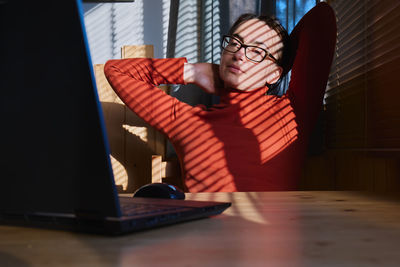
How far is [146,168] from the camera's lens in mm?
2018

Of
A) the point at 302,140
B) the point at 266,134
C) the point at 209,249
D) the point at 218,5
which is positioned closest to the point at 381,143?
the point at 302,140

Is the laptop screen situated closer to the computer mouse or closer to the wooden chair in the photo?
the computer mouse

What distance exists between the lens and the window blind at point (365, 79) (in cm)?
132

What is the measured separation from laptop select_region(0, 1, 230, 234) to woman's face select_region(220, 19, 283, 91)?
1.13 meters

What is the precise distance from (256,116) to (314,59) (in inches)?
11.8

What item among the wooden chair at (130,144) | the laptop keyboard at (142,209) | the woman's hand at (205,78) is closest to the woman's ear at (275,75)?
the woman's hand at (205,78)

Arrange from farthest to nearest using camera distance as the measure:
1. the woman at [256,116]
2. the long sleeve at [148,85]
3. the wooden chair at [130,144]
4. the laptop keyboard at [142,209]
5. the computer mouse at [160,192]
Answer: the wooden chair at [130,144], the long sleeve at [148,85], the woman at [256,116], the computer mouse at [160,192], the laptop keyboard at [142,209]

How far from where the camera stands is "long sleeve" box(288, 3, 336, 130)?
1480mm

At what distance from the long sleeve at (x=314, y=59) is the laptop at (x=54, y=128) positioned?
3.84ft

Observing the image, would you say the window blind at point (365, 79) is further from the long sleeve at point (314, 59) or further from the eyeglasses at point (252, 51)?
the eyeglasses at point (252, 51)

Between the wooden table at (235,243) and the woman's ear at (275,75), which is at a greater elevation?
the woman's ear at (275,75)

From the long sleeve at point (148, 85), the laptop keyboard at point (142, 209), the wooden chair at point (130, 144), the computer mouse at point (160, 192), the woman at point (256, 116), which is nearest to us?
the laptop keyboard at point (142, 209)

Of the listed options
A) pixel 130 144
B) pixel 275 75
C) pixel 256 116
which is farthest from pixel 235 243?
pixel 130 144

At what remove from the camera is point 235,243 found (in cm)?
36
